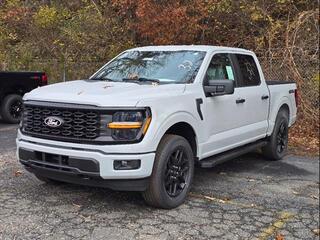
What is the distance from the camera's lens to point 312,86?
423 inches

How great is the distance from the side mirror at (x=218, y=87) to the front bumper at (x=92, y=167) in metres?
1.37

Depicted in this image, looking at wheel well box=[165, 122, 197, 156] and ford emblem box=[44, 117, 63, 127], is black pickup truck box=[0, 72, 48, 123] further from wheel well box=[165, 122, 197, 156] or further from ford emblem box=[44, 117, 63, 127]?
wheel well box=[165, 122, 197, 156]

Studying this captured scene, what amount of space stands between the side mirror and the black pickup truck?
651cm

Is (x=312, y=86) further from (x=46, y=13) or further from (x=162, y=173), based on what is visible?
(x=46, y=13)

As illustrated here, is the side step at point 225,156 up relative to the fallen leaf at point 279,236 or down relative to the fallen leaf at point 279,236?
up

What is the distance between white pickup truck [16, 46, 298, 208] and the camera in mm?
4758

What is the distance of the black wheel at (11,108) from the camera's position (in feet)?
36.4

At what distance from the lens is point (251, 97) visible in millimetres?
6945

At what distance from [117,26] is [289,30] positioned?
502cm

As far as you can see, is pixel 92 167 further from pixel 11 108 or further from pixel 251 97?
pixel 11 108

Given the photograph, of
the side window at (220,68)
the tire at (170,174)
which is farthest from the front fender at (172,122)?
the side window at (220,68)

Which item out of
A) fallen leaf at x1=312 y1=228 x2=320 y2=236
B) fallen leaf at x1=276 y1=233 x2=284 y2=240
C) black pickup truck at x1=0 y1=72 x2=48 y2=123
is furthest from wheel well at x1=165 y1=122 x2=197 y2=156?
black pickup truck at x1=0 y1=72 x2=48 y2=123

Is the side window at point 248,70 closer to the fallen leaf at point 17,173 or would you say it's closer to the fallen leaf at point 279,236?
the fallen leaf at point 279,236

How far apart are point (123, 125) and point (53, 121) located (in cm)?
78
